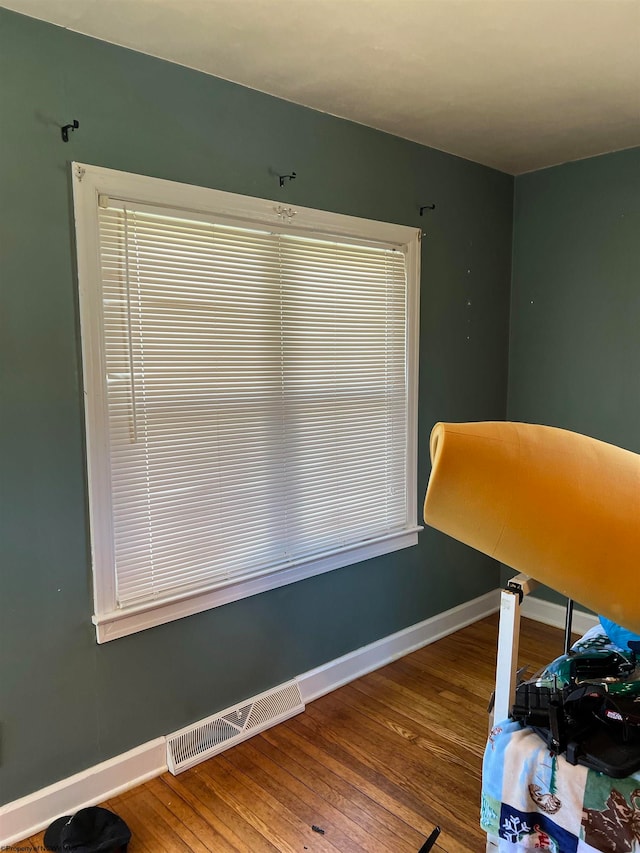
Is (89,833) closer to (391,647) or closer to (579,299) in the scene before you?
(391,647)

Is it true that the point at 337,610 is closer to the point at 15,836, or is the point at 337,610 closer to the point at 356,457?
the point at 356,457

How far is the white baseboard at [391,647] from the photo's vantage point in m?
2.68

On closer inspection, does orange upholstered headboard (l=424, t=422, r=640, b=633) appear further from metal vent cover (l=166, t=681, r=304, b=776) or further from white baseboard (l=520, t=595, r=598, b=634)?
white baseboard (l=520, t=595, r=598, b=634)

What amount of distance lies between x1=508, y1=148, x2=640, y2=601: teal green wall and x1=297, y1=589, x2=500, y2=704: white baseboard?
47 centimetres

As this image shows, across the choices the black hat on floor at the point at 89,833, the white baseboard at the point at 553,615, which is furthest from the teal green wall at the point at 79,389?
the white baseboard at the point at 553,615

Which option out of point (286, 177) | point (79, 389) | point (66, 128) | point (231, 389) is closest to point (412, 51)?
point (286, 177)

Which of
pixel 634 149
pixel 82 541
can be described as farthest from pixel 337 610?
pixel 634 149

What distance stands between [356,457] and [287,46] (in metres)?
1.63

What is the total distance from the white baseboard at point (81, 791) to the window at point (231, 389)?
1.50 ft

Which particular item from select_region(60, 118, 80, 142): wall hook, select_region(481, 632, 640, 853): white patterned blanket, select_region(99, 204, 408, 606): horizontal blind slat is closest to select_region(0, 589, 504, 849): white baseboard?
select_region(99, 204, 408, 606): horizontal blind slat

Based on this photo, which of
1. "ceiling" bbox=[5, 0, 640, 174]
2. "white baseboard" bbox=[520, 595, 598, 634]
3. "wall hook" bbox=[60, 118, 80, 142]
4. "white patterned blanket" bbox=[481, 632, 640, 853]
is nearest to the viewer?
"white patterned blanket" bbox=[481, 632, 640, 853]

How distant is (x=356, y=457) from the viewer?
9.11ft

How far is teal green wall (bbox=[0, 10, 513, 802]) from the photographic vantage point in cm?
180

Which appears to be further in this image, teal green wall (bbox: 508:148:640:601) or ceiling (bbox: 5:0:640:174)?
teal green wall (bbox: 508:148:640:601)
